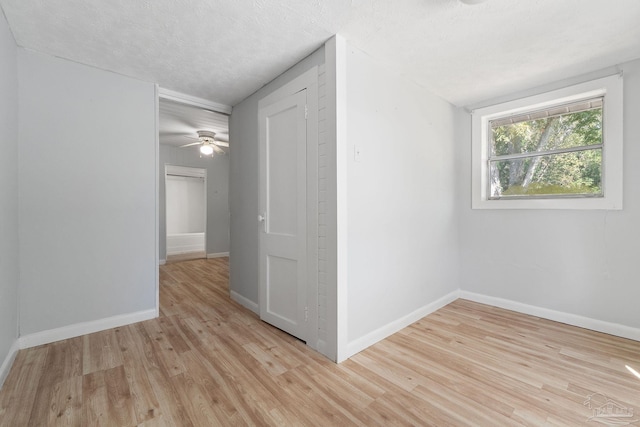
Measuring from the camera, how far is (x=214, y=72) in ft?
8.50

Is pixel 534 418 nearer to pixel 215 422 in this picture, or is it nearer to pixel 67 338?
pixel 215 422

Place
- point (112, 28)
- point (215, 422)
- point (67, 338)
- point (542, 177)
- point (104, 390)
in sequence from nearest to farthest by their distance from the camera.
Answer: point (215, 422), point (104, 390), point (112, 28), point (67, 338), point (542, 177)

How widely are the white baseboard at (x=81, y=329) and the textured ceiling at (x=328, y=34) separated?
235 cm

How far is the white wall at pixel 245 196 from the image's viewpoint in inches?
119

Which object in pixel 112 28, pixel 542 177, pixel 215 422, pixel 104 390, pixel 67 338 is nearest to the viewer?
pixel 215 422

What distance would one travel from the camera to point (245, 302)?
3.20 metres

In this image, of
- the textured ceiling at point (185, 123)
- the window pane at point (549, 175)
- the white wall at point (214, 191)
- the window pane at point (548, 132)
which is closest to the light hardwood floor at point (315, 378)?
the window pane at point (549, 175)

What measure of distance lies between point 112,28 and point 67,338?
2557 millimetres

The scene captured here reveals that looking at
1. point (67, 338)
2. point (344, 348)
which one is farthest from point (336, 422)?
point (67, 338)

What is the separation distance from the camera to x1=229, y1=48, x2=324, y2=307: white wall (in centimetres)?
302

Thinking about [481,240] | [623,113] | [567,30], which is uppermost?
[567,30]

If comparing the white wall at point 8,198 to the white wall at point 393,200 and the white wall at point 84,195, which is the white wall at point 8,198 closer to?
the white wall at point 84,195

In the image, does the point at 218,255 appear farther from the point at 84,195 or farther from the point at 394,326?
the point at 394,326

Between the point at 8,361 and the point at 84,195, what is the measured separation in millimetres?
1320
